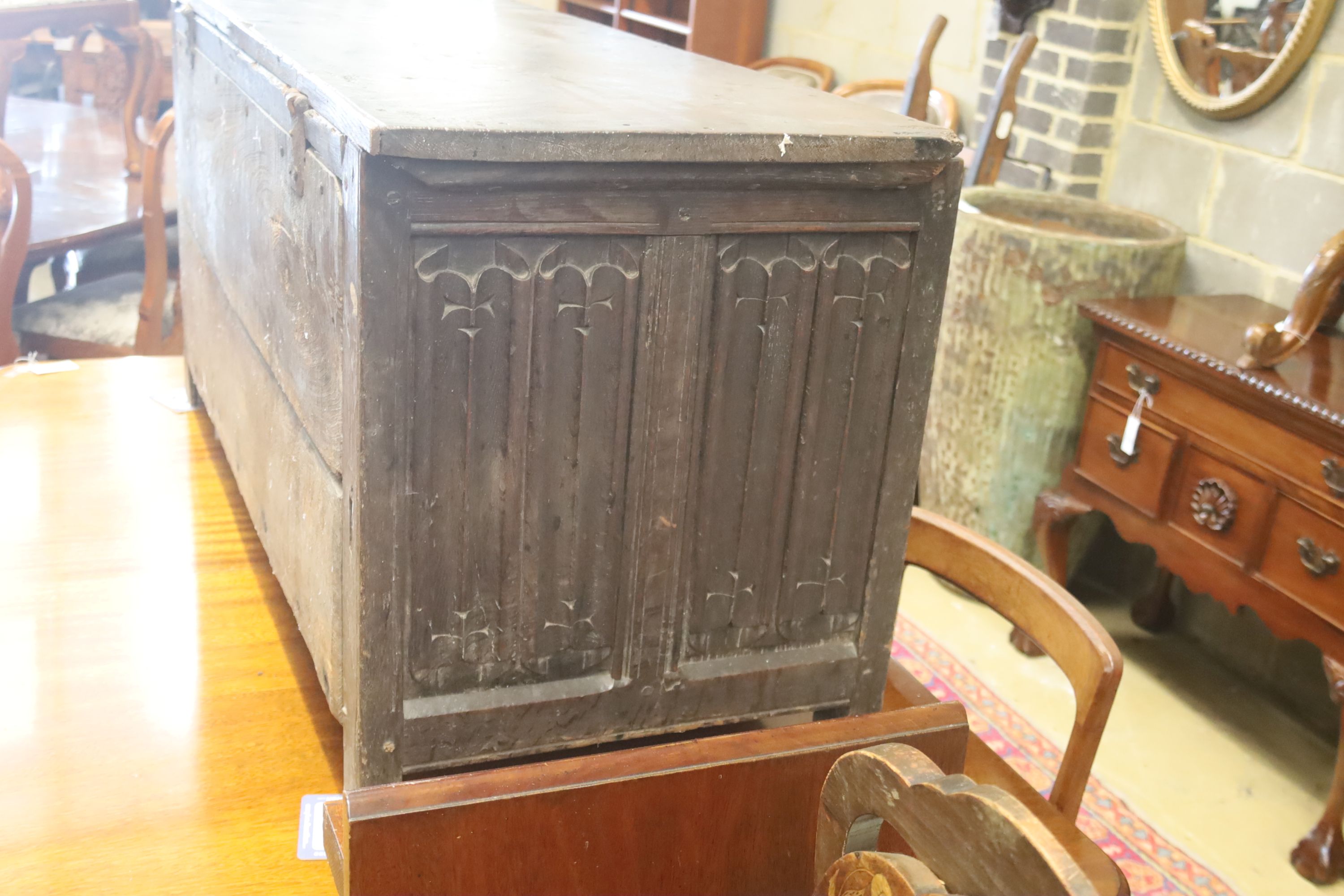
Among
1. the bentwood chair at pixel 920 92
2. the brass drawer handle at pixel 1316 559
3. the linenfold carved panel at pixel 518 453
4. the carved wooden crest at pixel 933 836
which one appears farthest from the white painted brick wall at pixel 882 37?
the carved wooden crest at pixel 933 836

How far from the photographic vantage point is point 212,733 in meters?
1.27

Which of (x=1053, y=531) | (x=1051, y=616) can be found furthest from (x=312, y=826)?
(x=1053, y=531)

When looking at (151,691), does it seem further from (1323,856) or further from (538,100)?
(1323,856)

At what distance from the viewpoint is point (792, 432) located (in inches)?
42.7

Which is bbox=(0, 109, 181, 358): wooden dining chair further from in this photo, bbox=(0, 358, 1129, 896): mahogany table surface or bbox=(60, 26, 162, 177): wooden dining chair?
bbox=(0, 358, 1129, 896): mahogany table surface

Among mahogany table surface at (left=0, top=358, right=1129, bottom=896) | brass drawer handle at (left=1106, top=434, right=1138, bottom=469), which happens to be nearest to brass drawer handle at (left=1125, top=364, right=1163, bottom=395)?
brass drawer handle at (left=1106, top=434, right=1138, bottom=469)

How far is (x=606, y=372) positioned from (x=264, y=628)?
673mm

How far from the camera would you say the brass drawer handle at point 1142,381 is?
244cm

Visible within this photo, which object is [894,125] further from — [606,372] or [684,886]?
[684,886]

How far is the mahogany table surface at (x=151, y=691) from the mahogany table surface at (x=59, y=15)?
2.42 m

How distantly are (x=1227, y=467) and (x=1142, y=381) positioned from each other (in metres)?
0.26

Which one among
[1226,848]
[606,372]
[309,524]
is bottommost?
[1226,848]

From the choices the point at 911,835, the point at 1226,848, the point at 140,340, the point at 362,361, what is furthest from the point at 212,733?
the point at 140,340

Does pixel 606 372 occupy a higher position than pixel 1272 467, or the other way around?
pixel 606 372
